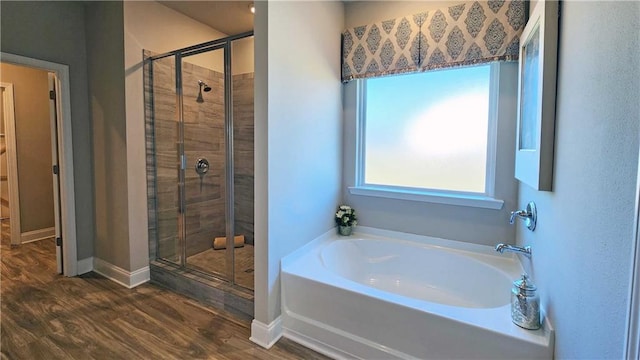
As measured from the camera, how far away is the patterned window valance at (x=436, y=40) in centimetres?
205

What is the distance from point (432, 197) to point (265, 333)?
161 centimetres

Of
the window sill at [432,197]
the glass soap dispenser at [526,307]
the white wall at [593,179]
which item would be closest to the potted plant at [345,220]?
the window sill at [432,197]

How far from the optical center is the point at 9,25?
235 cm

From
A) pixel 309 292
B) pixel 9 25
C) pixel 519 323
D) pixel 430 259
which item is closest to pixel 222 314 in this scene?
pixel 309 292

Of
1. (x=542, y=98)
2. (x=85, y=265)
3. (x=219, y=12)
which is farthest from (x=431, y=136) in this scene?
(x=85, y=265)

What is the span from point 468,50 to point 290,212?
5.70 ft

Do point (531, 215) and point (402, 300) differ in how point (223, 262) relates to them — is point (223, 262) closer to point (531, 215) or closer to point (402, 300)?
point (402, 300)

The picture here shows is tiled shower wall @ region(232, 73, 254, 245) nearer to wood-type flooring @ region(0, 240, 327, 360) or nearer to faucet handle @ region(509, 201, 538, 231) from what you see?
wood-type flooring @ region(0, 240, 327, 360)

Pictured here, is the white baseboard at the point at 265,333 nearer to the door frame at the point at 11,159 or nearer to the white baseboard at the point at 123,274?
the white baseboard at the point at 123,274

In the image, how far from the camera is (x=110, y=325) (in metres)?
2.08

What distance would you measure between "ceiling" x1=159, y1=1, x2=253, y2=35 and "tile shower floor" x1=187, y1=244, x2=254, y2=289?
220cm

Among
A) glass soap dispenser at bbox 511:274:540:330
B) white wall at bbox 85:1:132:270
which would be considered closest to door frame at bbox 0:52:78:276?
white wall at bbox 85:1:132:270

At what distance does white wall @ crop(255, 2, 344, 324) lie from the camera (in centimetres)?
186

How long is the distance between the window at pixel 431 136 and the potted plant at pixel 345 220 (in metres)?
→ 0.20
